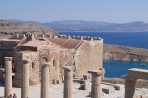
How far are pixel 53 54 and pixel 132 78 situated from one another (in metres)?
16.4

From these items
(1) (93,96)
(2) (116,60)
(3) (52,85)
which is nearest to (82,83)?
(3) (52,85)

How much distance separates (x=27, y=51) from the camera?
3123cm

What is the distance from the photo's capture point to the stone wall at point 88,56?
37.3 metres

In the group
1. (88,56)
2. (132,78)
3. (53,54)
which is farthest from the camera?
(88,56)

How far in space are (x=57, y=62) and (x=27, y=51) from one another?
3.15 m

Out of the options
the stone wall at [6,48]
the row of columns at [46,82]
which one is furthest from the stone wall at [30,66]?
the row of columns at [46,82]

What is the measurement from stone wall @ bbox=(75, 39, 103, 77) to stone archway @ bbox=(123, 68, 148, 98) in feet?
65.3

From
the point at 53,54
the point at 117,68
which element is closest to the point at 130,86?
the point at 53,54

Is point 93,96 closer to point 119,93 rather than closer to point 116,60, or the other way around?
point 119,93

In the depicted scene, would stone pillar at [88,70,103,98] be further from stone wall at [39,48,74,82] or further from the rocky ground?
stone wall at [39,48,74,82]

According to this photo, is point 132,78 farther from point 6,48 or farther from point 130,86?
point 6,48

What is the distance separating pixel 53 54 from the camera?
32.2m

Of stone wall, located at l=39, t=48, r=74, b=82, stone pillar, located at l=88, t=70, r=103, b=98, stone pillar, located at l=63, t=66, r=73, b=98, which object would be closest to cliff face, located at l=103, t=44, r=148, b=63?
stone wall, located at l=39, t=48, r=74, b=82

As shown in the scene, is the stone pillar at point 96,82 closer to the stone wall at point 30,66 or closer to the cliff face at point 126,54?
the stone wall at point 30,66
